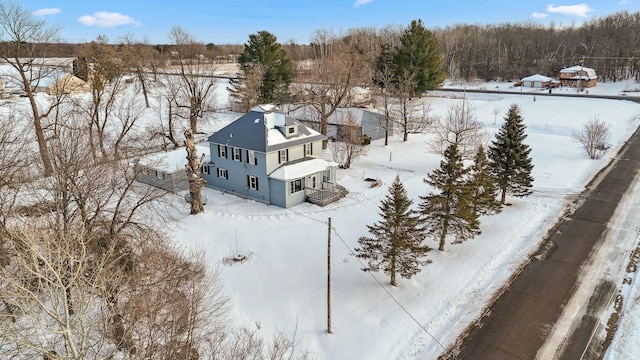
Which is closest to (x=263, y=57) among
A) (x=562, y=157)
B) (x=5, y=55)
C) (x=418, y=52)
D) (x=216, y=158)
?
(x=418, y=52)

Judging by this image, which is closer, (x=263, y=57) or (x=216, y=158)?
(x=216, y=158)

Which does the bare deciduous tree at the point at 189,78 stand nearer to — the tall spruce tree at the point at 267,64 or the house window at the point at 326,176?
the tall spruce tree at the point at 267,64

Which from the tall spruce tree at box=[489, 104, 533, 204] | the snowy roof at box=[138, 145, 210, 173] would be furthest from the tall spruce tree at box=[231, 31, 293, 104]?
the tall spruce tree at box=[489, 104, 533, 204]

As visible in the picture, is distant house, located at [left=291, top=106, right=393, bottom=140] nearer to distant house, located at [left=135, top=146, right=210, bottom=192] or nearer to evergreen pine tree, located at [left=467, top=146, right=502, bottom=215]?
distant house, located at [left=135, top=146, right=210, bottom=192]

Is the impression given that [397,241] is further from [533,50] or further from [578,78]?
[533,50]

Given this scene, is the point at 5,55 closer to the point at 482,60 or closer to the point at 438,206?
the point at 438,206

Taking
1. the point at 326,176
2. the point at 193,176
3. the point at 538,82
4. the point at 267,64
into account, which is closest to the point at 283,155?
the point at 326,176
